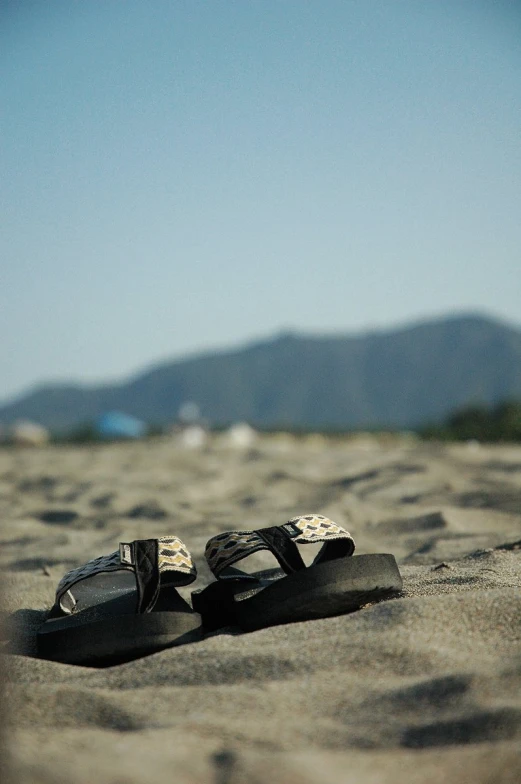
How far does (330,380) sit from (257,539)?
294 ft

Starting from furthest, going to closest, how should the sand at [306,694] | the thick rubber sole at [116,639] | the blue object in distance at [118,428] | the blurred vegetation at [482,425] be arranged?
1. the blue object in distance at [118,428]
2. the blurred vegetation at [482,425]
3. the thick rubber sole at [116,639]
4. the sand at [306,694]

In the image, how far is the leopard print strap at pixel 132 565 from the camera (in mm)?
2070

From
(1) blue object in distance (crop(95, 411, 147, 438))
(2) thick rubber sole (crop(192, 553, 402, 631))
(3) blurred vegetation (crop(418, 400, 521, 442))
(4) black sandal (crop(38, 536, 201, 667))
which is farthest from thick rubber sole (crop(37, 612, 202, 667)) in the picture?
(1) blue object in distance (crop(95, 411, 147, 438))

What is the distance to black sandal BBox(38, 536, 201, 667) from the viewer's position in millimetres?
1875

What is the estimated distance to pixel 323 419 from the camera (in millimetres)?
80938

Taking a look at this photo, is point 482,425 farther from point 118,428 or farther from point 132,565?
point 132,565

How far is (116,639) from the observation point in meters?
Result: 1.87

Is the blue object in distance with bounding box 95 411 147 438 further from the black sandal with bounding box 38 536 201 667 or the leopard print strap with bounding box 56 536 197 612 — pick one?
the leopard print strap with bounding box 56 536 197 612

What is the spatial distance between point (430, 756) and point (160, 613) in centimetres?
81

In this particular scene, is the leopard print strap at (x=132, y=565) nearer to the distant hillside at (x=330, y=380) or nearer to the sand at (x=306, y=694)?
the sand at (x=306, y=694)

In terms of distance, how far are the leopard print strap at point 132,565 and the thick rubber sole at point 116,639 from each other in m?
0.18

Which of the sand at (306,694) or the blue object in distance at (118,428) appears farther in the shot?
A: the blue object in distance at (118,428)

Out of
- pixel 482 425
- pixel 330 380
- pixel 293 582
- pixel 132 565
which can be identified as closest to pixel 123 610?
pixel 132 565

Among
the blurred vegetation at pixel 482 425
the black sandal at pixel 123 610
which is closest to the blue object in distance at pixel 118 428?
the blurred vegetation at pixel 482 425
